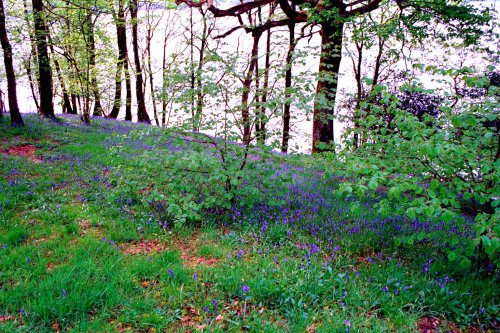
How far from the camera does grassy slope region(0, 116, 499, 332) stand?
11.1 ft

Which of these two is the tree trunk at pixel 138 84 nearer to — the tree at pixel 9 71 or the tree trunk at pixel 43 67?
the tree trunk at pixel 43 67

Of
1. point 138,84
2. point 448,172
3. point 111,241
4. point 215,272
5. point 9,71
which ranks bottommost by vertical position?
point 215,272

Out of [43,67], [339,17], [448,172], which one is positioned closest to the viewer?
[448,172]

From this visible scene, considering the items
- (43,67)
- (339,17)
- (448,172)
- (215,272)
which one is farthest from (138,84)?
(448,172)

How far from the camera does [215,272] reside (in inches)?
165

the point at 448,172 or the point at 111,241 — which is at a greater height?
the point at 448,172

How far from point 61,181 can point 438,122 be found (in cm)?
787

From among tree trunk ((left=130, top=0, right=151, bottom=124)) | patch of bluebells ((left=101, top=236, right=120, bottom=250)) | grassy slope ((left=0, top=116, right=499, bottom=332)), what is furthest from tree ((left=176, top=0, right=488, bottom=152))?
tree trunk ((left=130, top=0, right=151, bottom=124))

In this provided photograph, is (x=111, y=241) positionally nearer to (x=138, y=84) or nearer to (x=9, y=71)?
(x=9, y=71)

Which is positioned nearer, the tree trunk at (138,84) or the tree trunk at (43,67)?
the tree trunk at (43,67)

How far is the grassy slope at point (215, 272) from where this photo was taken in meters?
3.39

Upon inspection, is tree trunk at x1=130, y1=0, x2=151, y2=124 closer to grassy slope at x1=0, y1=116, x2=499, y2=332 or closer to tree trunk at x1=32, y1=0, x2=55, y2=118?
tree trunk at x1=32, y1=0, x2=55, y2=118

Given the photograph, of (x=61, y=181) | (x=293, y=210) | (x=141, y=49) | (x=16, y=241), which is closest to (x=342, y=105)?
(x=293, y=210)

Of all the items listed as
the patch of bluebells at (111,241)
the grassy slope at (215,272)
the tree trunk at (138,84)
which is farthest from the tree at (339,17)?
the tree trunk at (138,84)
